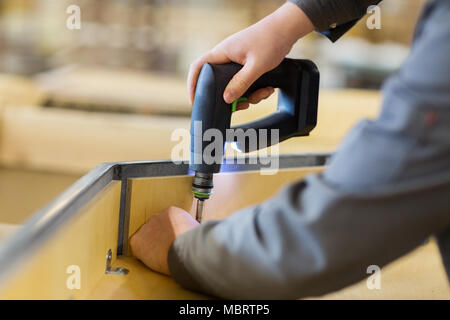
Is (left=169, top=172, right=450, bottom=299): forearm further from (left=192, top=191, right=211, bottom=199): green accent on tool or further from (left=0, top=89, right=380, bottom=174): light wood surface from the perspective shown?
(left=0, top=89, right=380, bottom=174): light wood surface

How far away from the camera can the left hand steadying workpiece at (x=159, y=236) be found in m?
0.73

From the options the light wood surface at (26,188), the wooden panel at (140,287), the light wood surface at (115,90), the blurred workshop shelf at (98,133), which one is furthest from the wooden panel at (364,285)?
the light wood surface at (115,90)

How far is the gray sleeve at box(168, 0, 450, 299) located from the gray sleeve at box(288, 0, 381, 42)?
31 centimetres

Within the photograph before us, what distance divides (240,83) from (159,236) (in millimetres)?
247

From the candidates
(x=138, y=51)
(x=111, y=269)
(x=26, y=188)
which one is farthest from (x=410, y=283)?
(x=138, y=51)

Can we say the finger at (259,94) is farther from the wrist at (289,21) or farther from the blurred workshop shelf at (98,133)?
the blurred workshop shelf at (98,133)

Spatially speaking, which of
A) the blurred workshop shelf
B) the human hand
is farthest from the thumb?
the blurred workshop shelf

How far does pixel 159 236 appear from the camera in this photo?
0.76 meters

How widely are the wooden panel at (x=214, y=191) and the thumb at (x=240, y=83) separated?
0.16 meters

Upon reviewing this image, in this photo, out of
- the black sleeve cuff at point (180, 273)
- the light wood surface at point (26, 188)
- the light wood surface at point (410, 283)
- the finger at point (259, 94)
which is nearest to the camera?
the black sleeve cuff at point (180, 273)

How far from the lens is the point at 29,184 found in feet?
7.67

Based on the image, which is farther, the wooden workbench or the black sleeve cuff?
the black sleeve cuff

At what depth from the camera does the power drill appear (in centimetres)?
79
